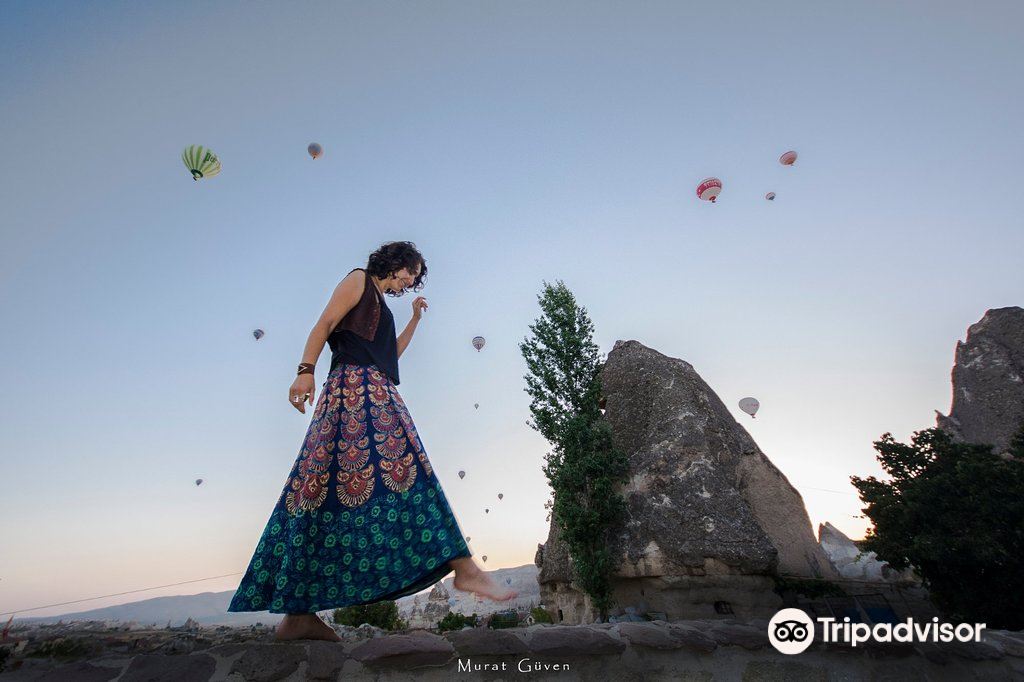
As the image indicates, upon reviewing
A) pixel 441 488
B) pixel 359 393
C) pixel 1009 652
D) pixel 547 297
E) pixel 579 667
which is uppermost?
pixel 547 297

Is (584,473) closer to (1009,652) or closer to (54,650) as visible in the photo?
(1009,652)

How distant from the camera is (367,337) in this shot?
3.61 meters

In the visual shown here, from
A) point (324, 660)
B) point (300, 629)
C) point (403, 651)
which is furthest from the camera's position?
point (300, 629)

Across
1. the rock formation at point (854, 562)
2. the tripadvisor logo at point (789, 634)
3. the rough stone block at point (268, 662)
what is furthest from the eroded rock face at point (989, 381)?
the rough stone block at point (268, 662)

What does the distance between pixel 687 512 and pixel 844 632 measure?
717 cm

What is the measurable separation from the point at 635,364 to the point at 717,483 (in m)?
4.07

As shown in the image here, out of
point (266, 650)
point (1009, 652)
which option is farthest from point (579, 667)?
point (1009, 652)

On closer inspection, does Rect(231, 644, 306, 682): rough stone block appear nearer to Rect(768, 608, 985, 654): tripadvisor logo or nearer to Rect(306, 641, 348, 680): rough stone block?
Rect(306, 641, 348, 680): rough stone block

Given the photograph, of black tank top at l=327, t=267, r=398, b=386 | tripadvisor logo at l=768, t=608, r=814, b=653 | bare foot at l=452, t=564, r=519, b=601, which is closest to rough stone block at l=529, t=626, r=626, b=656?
bare foot at l=452, t=564, r=519, b=601

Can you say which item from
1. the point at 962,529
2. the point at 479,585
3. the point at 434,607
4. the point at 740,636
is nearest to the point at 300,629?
the point at 479,585

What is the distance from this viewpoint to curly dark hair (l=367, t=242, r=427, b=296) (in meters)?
4.01

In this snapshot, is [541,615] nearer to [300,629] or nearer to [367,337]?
[300,629]

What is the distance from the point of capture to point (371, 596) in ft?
9.24

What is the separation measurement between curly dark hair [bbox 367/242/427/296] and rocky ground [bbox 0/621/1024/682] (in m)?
2.59
